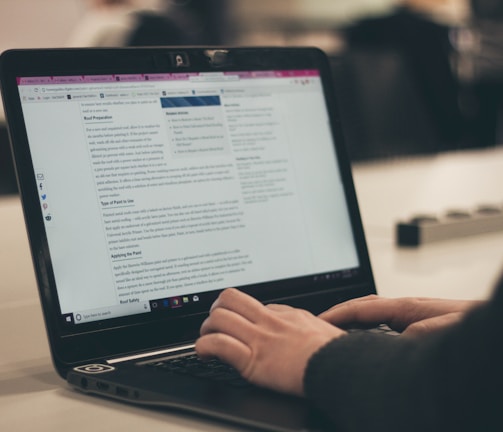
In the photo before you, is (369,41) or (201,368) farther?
(369,41)

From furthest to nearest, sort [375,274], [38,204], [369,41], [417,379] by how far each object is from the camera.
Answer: [369,41], [375,274], [38,204], [417,379]

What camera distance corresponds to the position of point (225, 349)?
65 cm

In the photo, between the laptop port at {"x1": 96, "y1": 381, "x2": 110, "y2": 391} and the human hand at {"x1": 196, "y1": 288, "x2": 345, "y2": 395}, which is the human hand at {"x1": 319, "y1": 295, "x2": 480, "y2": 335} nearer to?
the human hand at {"x1": 196, "y1": 288, "x2": 345, "y2": 395}

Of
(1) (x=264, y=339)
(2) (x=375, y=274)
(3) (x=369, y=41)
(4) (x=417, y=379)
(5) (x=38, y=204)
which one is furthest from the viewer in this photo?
(3) (x=369, y=41)

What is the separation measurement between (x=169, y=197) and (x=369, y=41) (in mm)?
3538

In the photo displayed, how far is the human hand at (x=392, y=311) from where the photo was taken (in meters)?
0.77

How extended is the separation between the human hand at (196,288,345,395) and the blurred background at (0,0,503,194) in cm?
188

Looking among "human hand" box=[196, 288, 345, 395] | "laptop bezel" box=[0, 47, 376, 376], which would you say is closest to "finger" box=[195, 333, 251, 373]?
"human hand" box=[196, 288, 345, 395]

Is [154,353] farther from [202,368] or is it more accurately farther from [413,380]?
[413,380]

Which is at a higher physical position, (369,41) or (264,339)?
(369,41)

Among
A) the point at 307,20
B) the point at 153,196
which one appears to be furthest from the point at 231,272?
the point at 307,20

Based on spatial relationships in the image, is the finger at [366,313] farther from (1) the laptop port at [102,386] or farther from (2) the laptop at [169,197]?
(1) the laptop port at [102,386]

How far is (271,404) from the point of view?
0.59 meters

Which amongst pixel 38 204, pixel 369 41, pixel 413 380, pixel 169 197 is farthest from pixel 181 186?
pixel 369 41
